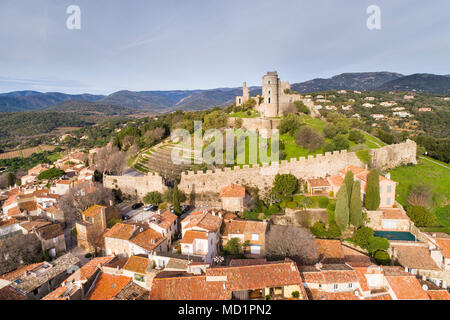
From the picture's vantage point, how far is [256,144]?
22.6 meters

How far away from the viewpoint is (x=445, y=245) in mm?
12023

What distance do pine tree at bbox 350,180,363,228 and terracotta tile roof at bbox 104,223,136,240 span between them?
38.9 ft

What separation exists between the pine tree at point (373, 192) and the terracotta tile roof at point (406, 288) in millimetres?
5848

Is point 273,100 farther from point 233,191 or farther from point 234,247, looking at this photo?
point 234,247

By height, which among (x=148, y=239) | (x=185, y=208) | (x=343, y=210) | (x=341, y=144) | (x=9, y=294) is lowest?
(x=9, y=294)

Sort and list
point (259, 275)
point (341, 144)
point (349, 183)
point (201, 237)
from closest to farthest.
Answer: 1. point (259, 275)
2. point (201, 237)
3. point (349, 183)
4. point (341, 144)

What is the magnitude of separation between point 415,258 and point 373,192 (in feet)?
12.3

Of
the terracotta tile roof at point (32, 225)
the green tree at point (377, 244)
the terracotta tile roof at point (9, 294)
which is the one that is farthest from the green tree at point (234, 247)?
the terracotta tile roof at point (32, 225)

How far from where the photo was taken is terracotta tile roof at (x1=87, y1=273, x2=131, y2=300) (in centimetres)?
1020

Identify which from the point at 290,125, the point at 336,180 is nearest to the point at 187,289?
the point at 336,180

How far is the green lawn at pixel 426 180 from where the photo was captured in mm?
16002

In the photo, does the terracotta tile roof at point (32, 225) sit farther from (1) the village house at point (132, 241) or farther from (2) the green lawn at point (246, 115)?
(2) the green lawn at point (246, 115)

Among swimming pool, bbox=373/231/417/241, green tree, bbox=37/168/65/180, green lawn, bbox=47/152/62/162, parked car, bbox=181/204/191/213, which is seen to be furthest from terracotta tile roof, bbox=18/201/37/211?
green lawn, bbox=47/152/62/162
